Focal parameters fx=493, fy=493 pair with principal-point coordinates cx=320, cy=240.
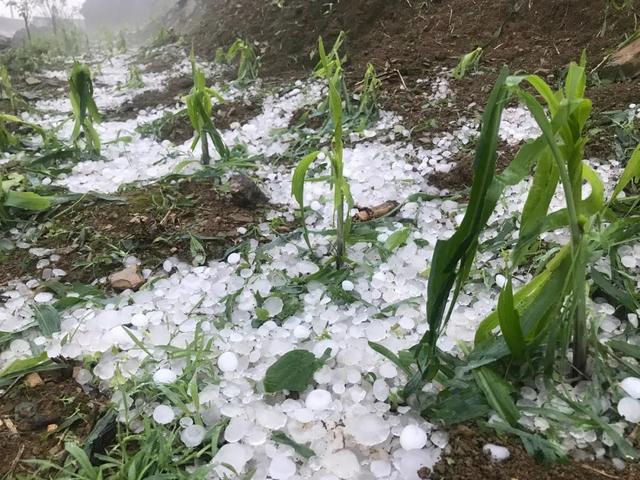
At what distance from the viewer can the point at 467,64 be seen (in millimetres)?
2393

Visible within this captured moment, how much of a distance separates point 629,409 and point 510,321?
256 millimetres

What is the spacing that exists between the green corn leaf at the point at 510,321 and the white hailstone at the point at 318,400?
36 cm

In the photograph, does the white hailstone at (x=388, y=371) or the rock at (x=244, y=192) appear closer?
the white hailstone at (x=388, y=371)

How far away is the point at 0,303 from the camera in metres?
1.32

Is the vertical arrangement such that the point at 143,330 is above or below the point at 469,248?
below

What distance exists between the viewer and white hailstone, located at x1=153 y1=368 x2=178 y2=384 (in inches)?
39.6

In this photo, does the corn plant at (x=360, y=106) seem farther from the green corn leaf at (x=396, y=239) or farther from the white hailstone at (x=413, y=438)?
the white hailstone at (x=413, y=438)

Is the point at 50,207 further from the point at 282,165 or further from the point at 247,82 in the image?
the point at 247,82

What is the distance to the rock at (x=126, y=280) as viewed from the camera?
1.38 meters

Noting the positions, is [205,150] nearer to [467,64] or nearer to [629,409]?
[467,64]

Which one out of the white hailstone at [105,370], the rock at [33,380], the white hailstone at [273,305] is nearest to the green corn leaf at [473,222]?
the white hailstone at [273,305]

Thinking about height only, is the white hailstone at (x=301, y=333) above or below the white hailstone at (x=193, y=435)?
above

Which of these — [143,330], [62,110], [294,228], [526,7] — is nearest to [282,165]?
[294,228]

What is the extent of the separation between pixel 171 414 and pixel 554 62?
7.26 feet
